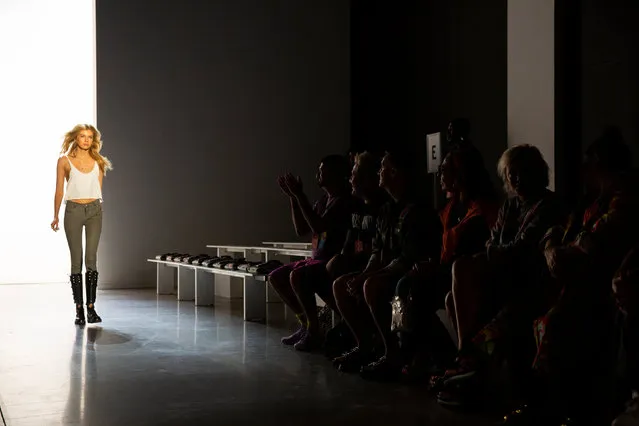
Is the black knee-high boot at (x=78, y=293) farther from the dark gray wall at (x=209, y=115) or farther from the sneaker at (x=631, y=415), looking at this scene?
the sneaker at (x=631, y=415)

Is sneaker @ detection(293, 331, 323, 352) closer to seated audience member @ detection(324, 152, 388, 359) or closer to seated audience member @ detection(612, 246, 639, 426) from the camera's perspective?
seated audience member @ detection(324, 152, 388, 359)

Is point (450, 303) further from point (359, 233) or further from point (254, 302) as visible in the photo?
point (254, 302)

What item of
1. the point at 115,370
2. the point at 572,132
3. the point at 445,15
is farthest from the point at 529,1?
the point at 445,15

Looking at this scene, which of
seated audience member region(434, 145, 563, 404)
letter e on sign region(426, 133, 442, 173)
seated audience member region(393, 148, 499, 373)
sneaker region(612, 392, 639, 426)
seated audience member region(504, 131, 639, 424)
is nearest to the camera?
sneaker region(612, 392, 639, 426)

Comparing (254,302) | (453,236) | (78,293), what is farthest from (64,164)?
(453,236)

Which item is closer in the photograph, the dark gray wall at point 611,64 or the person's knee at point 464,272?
the person's knee at point 464,272

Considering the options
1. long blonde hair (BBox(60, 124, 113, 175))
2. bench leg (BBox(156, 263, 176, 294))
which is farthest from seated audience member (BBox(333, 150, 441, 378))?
bench leg (BBox(156, 263, 176, 294))

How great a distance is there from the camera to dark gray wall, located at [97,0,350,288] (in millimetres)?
7711

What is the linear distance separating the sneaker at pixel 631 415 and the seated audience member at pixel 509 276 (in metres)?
0.50

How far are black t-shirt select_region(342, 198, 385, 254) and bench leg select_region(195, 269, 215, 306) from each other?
267 centimetres

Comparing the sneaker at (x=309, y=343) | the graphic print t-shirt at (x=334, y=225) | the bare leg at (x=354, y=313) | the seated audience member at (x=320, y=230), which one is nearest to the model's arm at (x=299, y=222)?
the seated audience member at (x=320, y=230)

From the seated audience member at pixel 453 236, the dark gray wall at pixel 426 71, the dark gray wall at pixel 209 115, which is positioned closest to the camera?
the seated audience member at pixel 453 236

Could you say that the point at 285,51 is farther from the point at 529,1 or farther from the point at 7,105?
the point at 529,1

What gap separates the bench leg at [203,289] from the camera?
5812 mm
